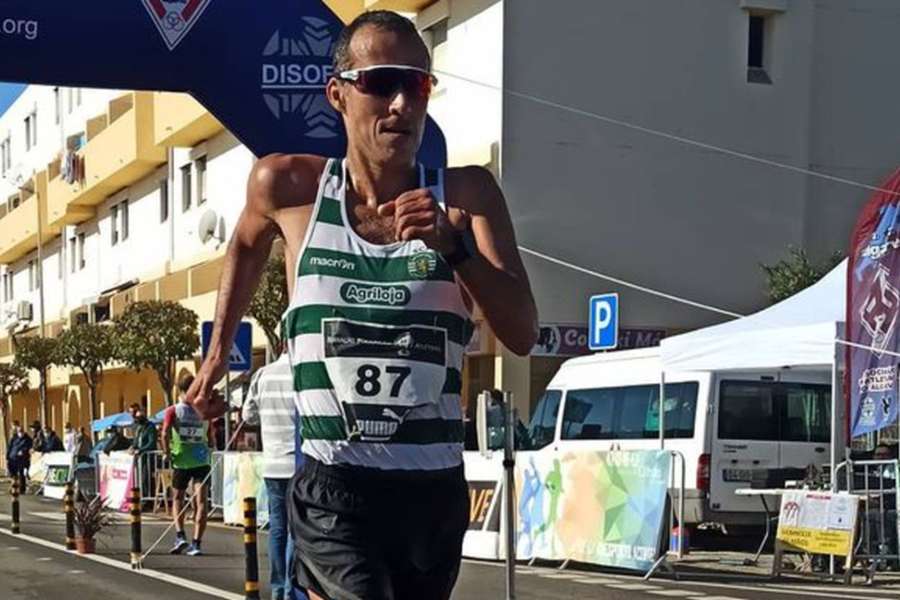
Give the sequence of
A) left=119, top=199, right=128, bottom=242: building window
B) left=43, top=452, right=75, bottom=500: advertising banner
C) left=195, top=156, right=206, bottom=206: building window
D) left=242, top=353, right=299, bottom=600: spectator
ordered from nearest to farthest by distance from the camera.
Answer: left=242, top=353, right=299, bottom=600: spectator, left=43, top=452, right=75, bottom=500: advertising banner, left=195, top=156, right=206, bottom=206: building window, left=119, top=199, right=128, bottom=242: building window

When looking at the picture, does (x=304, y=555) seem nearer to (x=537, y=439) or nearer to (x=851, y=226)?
(x=537, y=439)

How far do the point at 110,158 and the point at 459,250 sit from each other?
41.1m

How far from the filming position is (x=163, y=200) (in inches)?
1606

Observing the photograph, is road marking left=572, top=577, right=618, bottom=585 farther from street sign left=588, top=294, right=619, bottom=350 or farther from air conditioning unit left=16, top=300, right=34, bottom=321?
air conditioning unit left=16, top=300, right=34, bottom=321

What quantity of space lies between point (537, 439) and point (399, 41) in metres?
15.6

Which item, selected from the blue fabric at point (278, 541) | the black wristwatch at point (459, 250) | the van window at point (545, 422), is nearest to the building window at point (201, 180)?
the van window at point (545, 422)

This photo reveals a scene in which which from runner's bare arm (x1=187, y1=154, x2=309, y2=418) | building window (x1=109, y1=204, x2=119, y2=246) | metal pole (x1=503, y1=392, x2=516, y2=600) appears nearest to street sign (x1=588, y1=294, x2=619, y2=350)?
metal pole (x1=503, y1=392, x2=516, y2=600)

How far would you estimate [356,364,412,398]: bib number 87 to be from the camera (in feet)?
11.2

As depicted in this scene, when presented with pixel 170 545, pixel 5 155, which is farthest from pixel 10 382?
pixel 170 545

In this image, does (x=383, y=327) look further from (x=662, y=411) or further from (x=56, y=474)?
(x=56, y=474)

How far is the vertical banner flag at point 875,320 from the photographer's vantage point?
13.1m

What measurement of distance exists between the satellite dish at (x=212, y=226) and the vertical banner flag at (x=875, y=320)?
23231 millimetres

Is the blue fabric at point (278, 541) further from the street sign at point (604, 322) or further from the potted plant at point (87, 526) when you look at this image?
the street sign at point (604, 322)

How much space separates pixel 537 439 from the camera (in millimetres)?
18906
